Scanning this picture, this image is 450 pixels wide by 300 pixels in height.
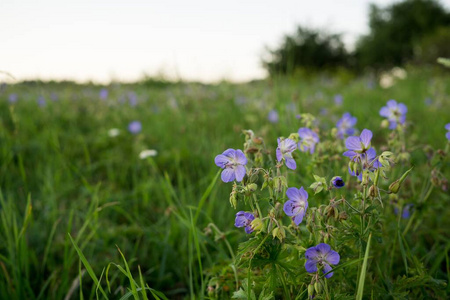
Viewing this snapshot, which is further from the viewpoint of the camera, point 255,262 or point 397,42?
point 397,42

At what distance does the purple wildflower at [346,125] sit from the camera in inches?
73.5

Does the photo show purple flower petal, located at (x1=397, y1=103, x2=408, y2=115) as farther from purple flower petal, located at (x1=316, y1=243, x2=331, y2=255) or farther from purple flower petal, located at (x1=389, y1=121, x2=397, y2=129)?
purple flower petal, located at (x1=316, y1=243, x2=331, y2=255)

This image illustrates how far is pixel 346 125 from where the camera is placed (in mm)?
1925

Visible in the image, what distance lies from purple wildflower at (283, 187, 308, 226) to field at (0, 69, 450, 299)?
2cm

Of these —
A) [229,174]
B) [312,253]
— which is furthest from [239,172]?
[312,253]

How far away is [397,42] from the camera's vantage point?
32312 mm

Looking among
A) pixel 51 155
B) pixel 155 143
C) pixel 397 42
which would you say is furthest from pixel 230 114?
pixel 397 42

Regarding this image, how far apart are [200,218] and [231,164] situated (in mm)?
1163

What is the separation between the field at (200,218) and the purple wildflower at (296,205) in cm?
2

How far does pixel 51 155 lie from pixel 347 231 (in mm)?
2739

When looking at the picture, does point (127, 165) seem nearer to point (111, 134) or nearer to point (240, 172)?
point (111, 134)

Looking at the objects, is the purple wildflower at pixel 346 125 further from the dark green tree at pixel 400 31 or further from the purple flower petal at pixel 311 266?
the dark green tree at pixel 400 31

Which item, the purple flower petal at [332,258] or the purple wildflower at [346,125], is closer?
the purple flower petal at [332,258]

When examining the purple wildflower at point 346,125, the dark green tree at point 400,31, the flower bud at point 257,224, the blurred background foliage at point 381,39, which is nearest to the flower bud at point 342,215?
Result: the flower bud at point 257,224
